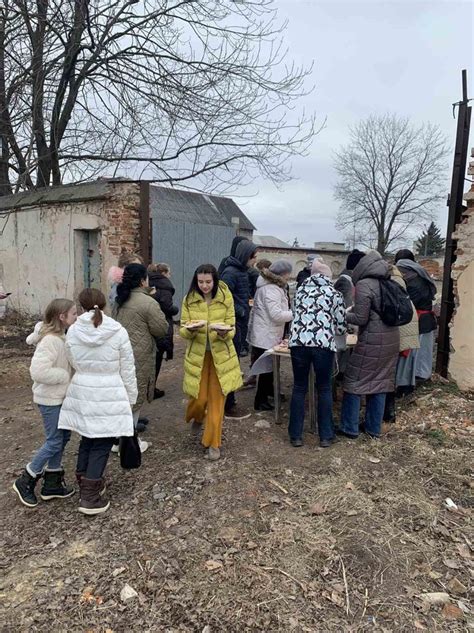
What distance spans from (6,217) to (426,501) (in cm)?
1054

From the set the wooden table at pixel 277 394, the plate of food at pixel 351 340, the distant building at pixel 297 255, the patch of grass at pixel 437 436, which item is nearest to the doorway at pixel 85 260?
the wooden table at pixel 277 394

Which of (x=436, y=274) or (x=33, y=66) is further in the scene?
(x=436, y=274)

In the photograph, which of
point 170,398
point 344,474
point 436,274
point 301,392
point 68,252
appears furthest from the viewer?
point 436,274

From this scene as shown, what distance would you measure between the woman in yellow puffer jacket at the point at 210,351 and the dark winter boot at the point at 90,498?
1063 mm

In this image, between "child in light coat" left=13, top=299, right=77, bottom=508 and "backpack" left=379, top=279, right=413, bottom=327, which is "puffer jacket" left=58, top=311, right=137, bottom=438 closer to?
"child in light coat" left=13, top=299, right=77, bottom=508

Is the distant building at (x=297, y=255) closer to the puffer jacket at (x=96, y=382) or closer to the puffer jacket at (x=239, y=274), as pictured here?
the puffer jacket at (x=239, y=274)

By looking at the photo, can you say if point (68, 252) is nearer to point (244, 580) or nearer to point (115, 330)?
point (115, 330)

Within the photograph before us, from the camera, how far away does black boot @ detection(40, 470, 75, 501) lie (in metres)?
3.31

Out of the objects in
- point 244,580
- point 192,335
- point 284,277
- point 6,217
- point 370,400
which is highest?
point 6,217

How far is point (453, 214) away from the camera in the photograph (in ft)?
18.8

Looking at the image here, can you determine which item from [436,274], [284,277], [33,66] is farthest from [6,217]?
[436,274]

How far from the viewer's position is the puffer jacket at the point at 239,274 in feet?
16.5

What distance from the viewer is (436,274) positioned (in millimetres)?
17109

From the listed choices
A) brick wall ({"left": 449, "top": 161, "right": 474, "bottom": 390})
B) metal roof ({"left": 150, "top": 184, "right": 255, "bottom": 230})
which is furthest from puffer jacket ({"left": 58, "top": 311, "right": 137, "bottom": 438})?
metal roof ({"left": 150, "top": 184, "right": 255, "bottom": 230})
